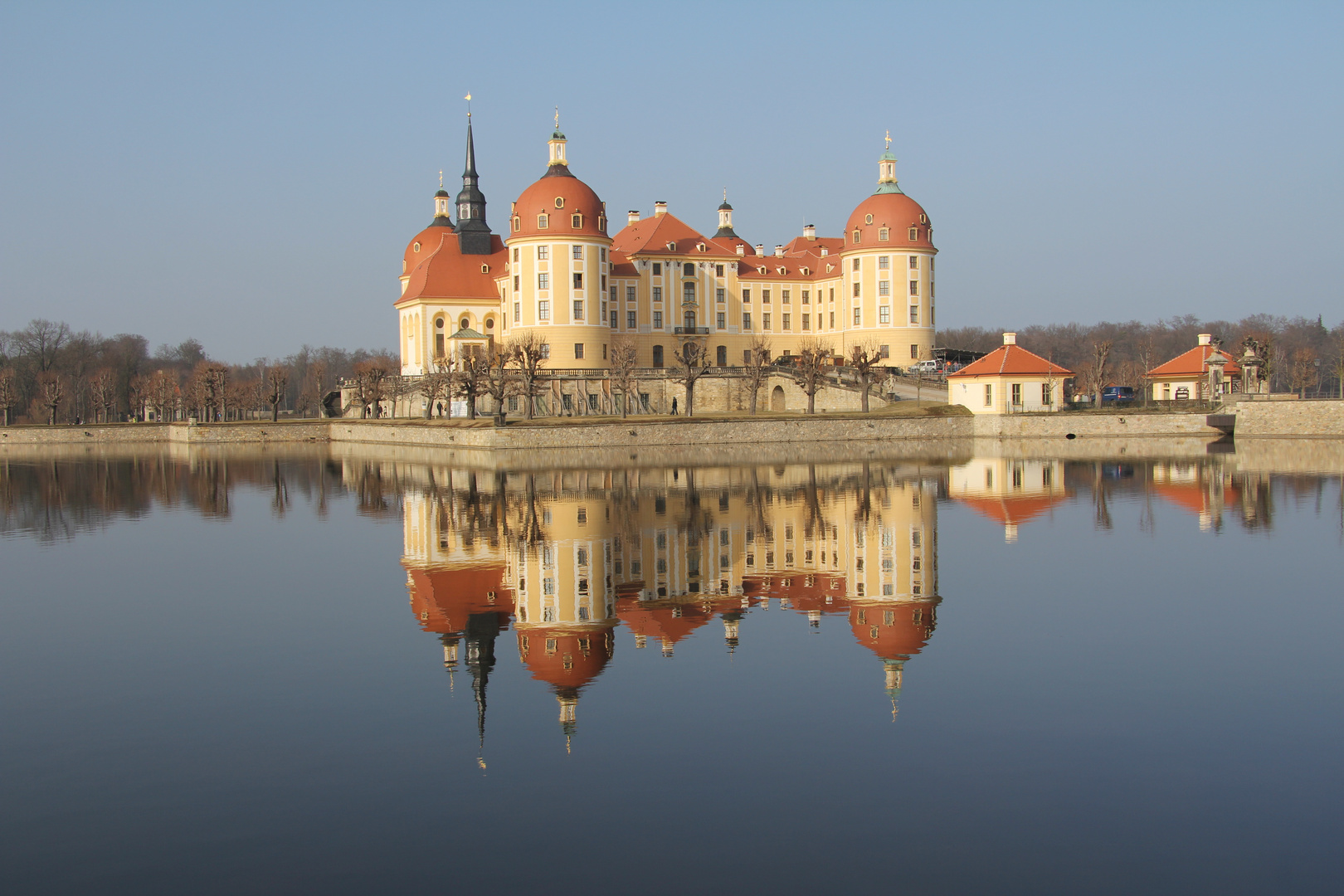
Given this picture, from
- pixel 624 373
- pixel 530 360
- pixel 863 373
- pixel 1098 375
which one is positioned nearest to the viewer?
pixel 863 373

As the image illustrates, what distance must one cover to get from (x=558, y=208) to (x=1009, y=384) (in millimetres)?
23965

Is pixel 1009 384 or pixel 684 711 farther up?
pixel 1009 384

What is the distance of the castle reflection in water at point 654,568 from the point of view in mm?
12680

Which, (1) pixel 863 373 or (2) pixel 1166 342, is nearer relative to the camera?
(1) pixel 863 373

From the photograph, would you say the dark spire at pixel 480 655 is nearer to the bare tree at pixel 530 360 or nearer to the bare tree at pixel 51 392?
the bare tree at pixel 530 360

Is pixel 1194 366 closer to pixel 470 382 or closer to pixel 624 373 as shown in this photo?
pixel 624 373

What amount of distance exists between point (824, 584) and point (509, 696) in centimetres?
627

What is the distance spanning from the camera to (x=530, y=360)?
50562mm

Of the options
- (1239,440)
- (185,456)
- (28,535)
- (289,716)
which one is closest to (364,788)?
(289,716)

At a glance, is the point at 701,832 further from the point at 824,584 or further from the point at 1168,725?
the point at 824,584

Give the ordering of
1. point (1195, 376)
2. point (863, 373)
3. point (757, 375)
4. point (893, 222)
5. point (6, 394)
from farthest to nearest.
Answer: point (6, 394), point (893, 222), point (1195, 376), point (757, 375), point (863, 373)

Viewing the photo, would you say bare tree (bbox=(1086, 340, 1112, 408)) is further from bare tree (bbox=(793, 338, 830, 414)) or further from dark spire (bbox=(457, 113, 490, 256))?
dark spire (bbox=(457, 113, 490, 256))

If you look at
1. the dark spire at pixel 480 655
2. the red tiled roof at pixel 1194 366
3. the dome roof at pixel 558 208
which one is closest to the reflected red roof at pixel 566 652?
the dark spire at pixel 480 655

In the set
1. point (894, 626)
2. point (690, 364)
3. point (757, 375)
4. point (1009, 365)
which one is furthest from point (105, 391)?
point (894, 626)
